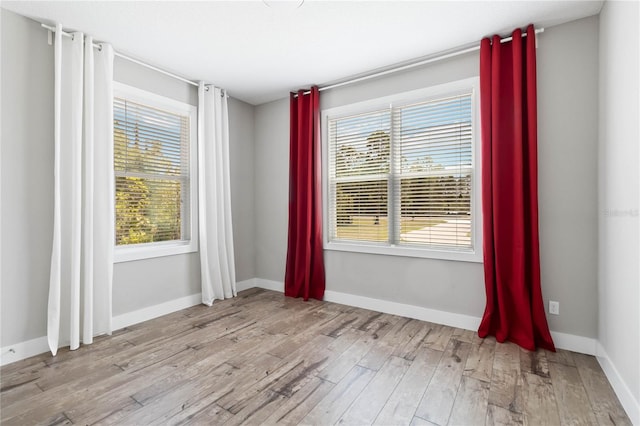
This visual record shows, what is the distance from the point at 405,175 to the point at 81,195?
10.00 ft

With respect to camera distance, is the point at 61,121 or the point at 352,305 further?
the point at 352,305

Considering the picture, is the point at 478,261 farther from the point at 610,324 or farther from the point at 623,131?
the point at 623,131

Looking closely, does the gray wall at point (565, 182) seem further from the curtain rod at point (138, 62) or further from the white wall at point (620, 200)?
the curtain rod at point (138, 62)

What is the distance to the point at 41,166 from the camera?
246 centimetres

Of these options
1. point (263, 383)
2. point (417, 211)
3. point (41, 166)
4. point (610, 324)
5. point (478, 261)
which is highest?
point (41, 166)

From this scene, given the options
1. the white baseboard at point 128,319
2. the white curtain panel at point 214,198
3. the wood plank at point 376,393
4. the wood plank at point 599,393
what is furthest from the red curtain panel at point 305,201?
the wood plank at point 599,393

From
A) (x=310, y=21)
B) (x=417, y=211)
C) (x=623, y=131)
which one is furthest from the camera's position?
(x=417, y=211)

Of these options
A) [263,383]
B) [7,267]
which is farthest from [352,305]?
[7,267]

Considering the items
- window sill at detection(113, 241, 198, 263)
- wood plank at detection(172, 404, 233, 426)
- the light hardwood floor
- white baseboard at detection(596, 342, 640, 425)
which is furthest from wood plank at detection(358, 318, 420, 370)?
window sill at detection(113, 241, 198, 263)

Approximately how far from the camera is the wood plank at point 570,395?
1.65 meters

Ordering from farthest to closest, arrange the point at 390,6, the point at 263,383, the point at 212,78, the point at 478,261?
1. the point at 212,78
2. the point at 478,261
3. the point at 390,6
4. the point at 263,383

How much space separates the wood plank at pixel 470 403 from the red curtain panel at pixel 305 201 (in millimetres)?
2067

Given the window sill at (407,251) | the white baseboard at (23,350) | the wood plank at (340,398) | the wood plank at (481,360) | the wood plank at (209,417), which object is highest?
the window sill at (407,251)

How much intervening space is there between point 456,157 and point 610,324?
1.71 m
